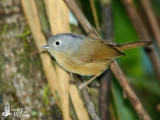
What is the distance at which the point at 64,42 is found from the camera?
9.82 feet

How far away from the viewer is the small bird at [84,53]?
2.97m

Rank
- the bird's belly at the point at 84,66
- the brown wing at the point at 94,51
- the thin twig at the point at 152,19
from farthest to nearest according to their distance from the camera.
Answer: the thin twig at the point at 152,19
the brown wing at the point at 94,51
the bird's belly at the point at 84,66

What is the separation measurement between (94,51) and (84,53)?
5.0 inches

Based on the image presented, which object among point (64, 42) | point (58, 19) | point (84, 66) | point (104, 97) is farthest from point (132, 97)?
point (58, 19)

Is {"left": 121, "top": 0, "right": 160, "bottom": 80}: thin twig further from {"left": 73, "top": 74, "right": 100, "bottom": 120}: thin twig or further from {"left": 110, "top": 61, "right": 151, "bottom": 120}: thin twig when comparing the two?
{"left": 73, "top": 74, "right": 100, "bottom": 120}: thin twig

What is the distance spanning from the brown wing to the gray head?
0.07 metres

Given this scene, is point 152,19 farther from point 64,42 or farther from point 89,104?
point 89,104

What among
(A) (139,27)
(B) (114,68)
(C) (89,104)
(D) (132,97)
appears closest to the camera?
(C) (89,104)

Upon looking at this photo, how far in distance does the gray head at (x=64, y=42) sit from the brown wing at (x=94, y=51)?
0.23ft

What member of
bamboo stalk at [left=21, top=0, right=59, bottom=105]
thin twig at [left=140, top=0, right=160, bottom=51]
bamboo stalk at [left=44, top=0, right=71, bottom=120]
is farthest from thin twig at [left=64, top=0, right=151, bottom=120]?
thin twig at [left=140, top=0, right=160, bottom=51]

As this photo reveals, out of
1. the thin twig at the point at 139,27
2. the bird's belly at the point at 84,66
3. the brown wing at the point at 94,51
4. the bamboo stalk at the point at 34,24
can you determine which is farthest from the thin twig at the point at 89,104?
the thin twig at the point at 139,27

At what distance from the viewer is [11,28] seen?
9.93ft

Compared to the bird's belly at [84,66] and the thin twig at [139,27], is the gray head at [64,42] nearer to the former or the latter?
the bird's belly at [84,66]

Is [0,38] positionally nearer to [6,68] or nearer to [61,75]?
[6,68]
